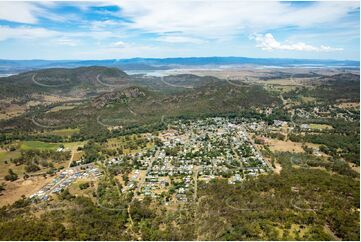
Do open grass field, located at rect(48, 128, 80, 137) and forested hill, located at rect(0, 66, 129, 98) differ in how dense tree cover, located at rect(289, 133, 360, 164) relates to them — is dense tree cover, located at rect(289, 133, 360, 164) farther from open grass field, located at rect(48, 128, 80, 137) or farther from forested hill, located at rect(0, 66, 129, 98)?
forested hill, located at rect(0, 66, 129, 98)

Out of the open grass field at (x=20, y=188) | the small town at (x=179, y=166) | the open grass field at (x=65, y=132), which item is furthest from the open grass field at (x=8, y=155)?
the small town at (x=179, y=166)

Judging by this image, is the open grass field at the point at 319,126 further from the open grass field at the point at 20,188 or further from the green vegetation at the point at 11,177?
the green vegetation at the point at 11,177

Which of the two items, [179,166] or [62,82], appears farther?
[62,82]

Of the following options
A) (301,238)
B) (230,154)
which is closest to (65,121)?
(230,154)

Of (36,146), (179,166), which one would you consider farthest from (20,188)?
(179,166)

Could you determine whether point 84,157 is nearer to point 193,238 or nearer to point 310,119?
point 193,238

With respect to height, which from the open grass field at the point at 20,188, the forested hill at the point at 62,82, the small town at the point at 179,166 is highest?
the forested hill at the point at 62,82

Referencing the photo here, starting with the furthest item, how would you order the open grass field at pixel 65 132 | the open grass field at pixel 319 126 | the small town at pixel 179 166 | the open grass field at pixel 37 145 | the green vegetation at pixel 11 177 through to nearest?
the open grass field at pixel 65 132, the open grass field at pixel 319 126, the open grass field at pixel 37 145, the green vegetation at pixel 11 177, the small town at pixel 179 166

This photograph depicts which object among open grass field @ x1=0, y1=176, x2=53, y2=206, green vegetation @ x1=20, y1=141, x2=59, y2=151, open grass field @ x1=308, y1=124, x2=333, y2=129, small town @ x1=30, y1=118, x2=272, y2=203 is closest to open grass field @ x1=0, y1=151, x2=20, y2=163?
green vegetation @ x1=20, y1=141, x2=59, y2=151

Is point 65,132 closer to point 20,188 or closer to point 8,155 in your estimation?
point 8,155
